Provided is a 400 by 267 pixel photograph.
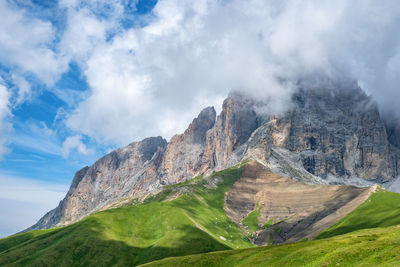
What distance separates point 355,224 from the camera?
19912 cm

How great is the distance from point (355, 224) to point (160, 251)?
11298cm

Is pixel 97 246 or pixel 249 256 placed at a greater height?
pixel 97 246

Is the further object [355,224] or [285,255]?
[355,224]

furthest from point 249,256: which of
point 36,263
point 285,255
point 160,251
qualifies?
point 36,263

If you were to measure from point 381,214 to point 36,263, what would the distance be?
186263 mm

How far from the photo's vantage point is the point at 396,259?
57125 mm

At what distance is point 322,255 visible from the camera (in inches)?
2896

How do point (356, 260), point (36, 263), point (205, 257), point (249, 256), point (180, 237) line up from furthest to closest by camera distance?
1. point (180, 237)
2. point (36, 263)
3. point (205, 257)
4. point (249, 256)
5. point (356, 260)

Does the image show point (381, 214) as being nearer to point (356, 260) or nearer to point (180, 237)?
point (180, 237)

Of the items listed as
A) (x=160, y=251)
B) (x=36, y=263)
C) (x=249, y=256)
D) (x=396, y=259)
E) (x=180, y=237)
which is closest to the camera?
(x=396, y=259)

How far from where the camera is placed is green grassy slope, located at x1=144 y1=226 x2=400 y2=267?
62.8 meters

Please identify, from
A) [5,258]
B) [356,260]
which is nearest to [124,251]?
[5,258]

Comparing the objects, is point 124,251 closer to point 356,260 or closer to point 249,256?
point 249,256

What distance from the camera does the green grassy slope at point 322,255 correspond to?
62781 mm
